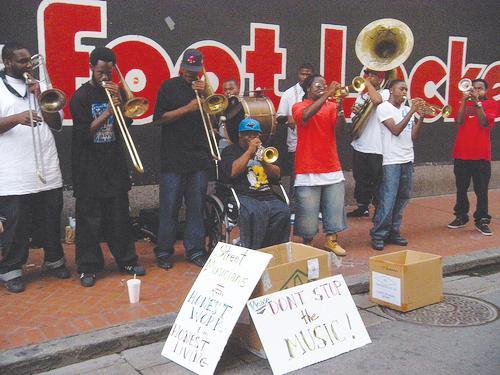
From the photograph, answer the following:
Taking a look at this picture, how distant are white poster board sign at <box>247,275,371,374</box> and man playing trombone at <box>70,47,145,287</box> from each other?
1965 millimetres

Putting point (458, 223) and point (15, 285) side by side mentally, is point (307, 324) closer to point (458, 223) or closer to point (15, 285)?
point (15, 285)

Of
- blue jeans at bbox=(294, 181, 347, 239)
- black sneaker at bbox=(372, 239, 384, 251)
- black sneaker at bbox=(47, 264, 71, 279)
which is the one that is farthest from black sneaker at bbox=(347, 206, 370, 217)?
black sneaker at bbox=(47, 264, 71, 279)

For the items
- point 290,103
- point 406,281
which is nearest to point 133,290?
point 406,281

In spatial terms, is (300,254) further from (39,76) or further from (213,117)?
(39,76)

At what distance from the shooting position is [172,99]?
537cm

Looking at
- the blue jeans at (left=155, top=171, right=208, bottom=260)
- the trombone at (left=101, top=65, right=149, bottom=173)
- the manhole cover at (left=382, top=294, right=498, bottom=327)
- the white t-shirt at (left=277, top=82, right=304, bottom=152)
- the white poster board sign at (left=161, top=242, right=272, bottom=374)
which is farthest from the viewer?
the white t-shirt at (left=277, top=82, right=304, bottom=152)

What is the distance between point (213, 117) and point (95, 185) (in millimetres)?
1448

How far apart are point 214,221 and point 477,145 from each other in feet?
10.9

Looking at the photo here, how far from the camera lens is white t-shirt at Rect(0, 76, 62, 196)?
15.6 feet

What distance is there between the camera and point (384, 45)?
675cm

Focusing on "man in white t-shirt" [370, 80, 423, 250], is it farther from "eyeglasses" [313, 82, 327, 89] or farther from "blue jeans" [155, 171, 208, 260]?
"blue jeans" [155, 171, 208, 260]

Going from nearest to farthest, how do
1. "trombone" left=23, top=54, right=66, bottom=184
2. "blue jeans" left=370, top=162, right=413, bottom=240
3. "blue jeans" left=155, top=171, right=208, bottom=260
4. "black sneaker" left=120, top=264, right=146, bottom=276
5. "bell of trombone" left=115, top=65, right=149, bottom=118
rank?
"trombone" left=23, top=54, right=66, bottom=184
"bell of trombone" left=115, top=65, right=149, bottom=118
"black sneaker" left=120, top=264, right=146, bottom=276
"blue jeans" left=155, top=171, right=208, bottom=260
"blue jeans" left=370, top=162, right=413, bottom=240

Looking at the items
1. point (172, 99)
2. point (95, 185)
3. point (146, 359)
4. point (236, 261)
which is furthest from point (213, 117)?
point (146, 359)

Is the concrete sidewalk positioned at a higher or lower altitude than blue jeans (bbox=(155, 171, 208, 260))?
lower
